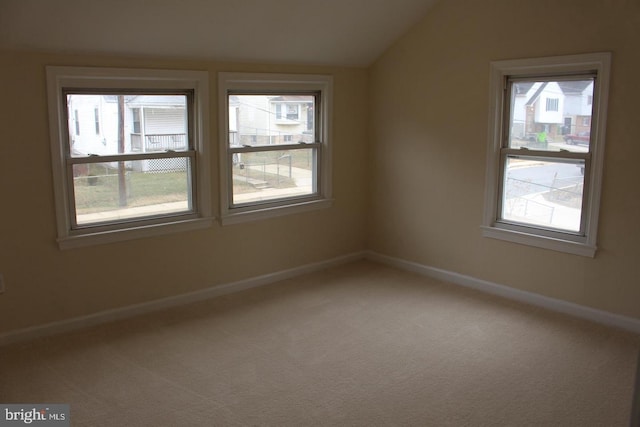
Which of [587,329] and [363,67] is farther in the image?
[363,67]

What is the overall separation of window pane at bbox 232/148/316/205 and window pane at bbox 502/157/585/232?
5.63 feet

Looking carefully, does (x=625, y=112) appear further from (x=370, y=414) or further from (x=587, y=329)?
(x=370, y=414)

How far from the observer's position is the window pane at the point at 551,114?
4219mm

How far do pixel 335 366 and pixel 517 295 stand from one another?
184cm

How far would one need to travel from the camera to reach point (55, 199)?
383cm

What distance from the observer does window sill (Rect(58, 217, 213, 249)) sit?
3.94m

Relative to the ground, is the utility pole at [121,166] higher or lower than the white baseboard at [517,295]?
higher

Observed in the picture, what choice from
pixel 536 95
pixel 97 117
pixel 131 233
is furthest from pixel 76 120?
pixel 536 95

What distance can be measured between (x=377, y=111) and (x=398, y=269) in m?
1.46

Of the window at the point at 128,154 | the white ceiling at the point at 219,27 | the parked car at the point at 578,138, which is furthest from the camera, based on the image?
the parked car at the point at 578,138

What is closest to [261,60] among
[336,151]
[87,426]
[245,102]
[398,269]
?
[245,102]

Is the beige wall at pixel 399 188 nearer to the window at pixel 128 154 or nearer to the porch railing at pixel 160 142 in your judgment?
the window at pixel 128 154

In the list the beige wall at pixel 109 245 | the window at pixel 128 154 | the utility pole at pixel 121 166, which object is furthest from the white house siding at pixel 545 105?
the utility pole at pixel 121 166

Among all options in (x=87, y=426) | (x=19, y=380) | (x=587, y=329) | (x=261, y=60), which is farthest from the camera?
(x=261, y=60)
